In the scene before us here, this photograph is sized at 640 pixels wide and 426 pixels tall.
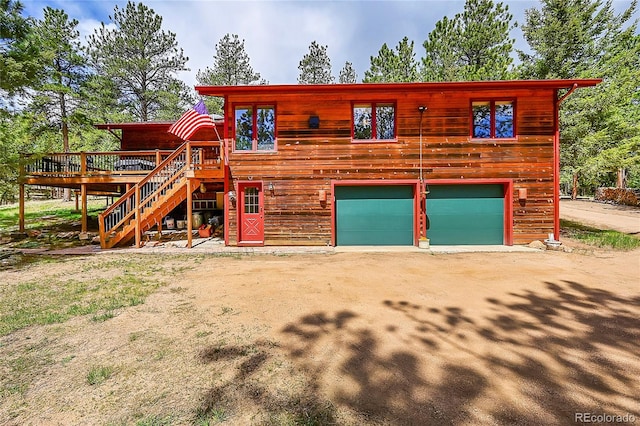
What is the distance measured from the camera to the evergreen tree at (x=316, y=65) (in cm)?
3005

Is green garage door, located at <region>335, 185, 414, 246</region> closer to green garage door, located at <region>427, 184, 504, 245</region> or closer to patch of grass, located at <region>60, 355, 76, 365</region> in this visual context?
green garage door, located at <region>427, 184, 504, 245</region>

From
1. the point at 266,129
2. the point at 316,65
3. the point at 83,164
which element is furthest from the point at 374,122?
the point at 316,65

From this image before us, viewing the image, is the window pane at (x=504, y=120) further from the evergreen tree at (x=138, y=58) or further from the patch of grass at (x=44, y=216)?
the evergreen tree at (x=138, y=58)

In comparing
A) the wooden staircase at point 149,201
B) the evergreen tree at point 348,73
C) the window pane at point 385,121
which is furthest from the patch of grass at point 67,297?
the evergreen tree at point 348,73

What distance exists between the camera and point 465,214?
1032cm

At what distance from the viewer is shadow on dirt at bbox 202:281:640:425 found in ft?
7.86

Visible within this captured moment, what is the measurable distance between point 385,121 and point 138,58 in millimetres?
24225

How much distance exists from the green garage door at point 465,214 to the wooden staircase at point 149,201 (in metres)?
7.70

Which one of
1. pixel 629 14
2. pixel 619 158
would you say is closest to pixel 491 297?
pixel 619 158

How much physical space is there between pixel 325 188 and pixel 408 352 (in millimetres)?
7510

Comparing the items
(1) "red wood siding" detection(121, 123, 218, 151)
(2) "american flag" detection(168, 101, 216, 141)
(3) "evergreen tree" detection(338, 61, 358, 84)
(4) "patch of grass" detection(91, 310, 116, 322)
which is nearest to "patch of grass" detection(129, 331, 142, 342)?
(4) "patch of grass" detection(91, 310, 116, 322)

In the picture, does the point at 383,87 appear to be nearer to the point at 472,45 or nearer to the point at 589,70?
the point at 472,45

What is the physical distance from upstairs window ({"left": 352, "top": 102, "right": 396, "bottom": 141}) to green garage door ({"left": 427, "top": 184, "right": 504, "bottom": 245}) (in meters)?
2.56

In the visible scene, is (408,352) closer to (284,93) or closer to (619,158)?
(284,93)
